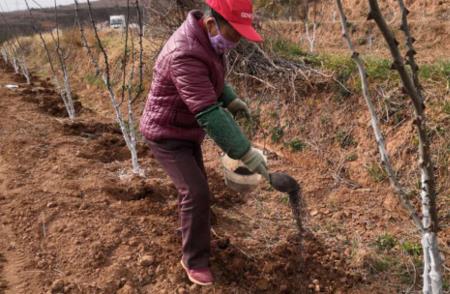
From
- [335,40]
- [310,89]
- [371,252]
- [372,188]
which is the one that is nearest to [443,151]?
[372,188]

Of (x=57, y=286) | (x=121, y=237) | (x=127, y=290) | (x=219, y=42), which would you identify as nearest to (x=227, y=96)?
(x=219, y=42)

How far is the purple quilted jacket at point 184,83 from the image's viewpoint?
1.99 meters

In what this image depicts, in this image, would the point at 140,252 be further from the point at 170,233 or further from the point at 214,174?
the point at 214,174

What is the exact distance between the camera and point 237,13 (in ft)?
6.32

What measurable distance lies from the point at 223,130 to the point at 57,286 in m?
1.38

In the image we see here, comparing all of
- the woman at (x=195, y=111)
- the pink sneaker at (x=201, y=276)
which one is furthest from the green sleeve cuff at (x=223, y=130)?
the pink sneaker at (x=201, y=276)

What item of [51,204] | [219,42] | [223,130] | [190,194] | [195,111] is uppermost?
[219,42]

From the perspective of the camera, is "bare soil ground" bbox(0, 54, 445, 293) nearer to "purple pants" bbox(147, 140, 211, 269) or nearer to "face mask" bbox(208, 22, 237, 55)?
"purple pants" bbox(147, 140, 211, 269)

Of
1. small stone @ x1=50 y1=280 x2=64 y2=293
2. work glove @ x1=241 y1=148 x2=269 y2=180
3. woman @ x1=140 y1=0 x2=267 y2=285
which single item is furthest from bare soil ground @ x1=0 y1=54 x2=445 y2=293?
work glove @ x1=241 y1=148 x2=269 y2=180

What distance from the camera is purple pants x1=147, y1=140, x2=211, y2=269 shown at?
2260 mm

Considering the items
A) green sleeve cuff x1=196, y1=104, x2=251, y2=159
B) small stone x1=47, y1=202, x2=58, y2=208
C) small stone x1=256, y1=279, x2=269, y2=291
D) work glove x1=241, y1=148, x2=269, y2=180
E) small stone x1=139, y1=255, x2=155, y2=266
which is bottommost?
small stone x1=256, y1=279, x2=269, y2=291

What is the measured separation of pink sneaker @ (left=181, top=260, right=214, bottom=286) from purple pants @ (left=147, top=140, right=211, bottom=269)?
3 cm

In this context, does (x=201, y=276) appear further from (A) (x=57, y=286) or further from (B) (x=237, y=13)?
(B) (x=237, y=13)

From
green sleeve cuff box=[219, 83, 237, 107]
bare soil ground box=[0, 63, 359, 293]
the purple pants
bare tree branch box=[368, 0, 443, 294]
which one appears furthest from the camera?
green sleeve cuff box=[219, 83, 237, 107]
